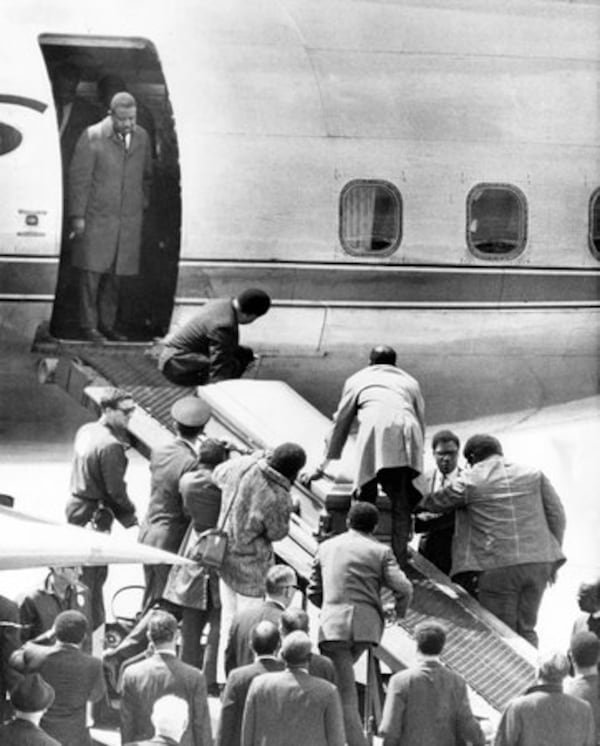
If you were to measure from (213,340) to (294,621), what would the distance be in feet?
13.0

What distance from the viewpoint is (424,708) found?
14.7 meters

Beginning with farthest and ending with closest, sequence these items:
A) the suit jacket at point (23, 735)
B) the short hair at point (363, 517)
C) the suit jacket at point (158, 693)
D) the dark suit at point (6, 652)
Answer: the short hair at point (363, 517), the dark suit at point (6, 652), the suit jacket at point (158, 693), the suit jacket at point (23, 735)

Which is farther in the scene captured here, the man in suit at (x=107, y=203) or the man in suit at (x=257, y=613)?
the man in suit at (x=107, y=203)

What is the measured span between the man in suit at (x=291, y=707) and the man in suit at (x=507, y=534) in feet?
9.66

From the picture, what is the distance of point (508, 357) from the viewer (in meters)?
20.0

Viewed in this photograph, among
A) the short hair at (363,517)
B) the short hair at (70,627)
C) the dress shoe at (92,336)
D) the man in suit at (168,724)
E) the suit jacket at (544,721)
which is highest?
the dress shoe at (92,336)

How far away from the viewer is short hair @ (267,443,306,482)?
53.2 ft

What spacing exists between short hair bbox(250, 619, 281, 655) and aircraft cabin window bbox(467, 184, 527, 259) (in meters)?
6.08

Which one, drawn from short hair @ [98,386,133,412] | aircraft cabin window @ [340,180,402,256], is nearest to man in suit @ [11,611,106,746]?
short hair @ [98,386,133,412]

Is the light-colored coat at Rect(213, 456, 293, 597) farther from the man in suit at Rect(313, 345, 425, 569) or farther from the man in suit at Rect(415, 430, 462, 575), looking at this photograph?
the man in suit at Rect(415, 430, 462, 575)

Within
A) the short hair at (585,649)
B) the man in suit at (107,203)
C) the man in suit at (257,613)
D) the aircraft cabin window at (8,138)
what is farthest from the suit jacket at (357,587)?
the aircraft cabin window at (8,138)

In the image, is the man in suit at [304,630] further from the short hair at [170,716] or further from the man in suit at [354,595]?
the short hair at [170,716]

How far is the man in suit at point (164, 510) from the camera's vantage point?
1675cm

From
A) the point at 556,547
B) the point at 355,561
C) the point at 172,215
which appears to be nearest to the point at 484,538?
the point at 556,547
